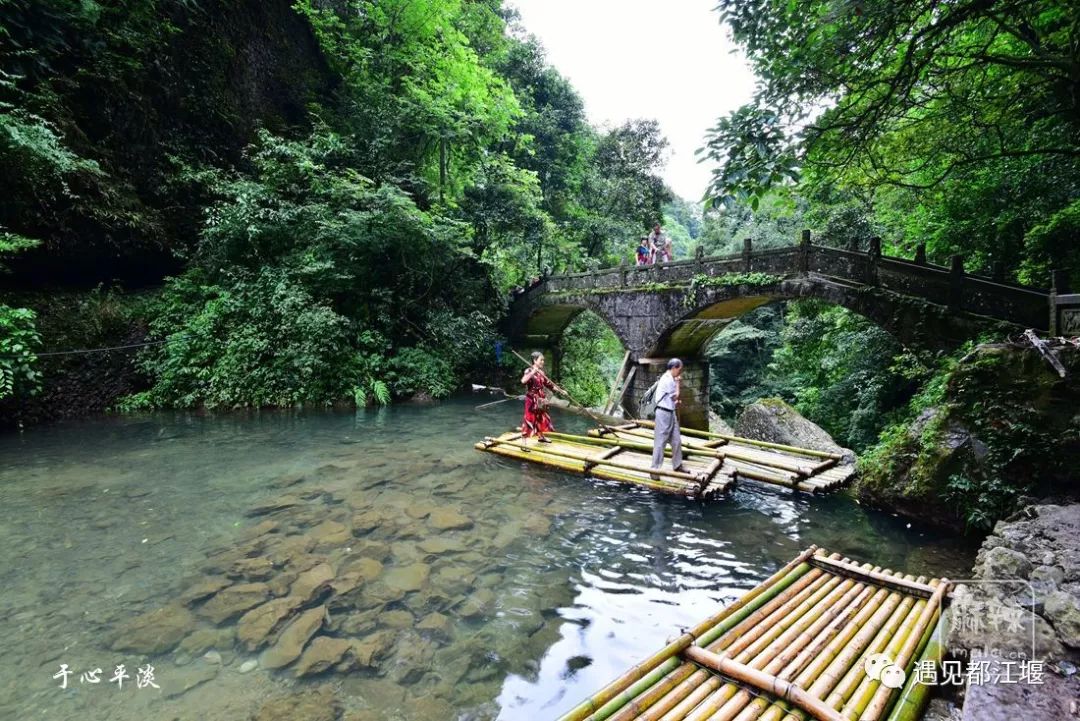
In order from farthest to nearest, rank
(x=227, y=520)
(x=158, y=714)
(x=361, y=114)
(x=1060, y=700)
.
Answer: (x=361, y=114) → (x=227, y=520) → (x=158, y=714) → (x=1060, y=700)

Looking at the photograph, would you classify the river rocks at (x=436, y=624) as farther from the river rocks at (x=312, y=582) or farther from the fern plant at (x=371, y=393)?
the fern plant at (x=371, y=393)

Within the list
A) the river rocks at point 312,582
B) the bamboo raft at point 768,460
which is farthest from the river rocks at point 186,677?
the bamboo raft at point 768,460

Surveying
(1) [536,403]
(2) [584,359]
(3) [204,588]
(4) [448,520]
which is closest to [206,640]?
(3) [204,588]

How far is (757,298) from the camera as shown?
12.1m

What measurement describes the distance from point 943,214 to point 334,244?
16072mm

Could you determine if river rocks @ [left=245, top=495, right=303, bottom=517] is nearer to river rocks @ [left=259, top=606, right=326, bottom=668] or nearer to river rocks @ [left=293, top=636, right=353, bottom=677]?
river rocks @ [left=259, top=606, right=326, bottom=668]

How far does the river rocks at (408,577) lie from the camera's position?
5031mm

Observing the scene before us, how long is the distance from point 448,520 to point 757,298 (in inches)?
375

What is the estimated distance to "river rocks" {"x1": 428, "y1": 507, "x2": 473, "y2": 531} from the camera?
647 cm

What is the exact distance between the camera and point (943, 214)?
9656 mm

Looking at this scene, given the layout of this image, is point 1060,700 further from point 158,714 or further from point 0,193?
point 0,193

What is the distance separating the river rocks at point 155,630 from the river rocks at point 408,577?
174cm

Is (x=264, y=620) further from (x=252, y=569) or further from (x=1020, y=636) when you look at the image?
(x=1020, y=636)

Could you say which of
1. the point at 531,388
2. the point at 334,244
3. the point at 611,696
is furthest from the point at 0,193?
the point at 611,696
